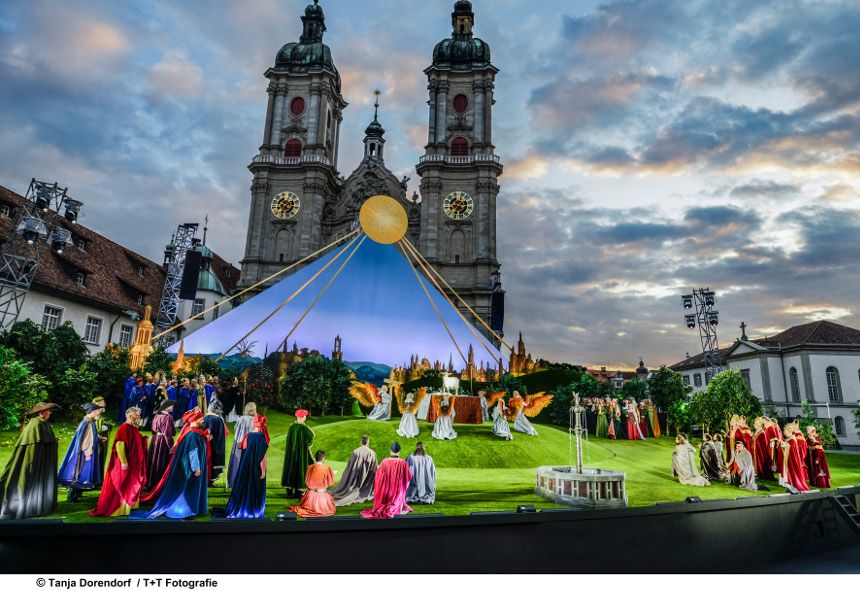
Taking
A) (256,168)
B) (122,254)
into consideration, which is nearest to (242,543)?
(122,254)

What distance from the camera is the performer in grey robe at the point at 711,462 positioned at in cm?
1265

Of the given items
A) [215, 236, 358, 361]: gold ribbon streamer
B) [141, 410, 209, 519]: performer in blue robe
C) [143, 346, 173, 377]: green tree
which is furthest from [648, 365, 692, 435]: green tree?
[143, 346, 173, 377]: green tree

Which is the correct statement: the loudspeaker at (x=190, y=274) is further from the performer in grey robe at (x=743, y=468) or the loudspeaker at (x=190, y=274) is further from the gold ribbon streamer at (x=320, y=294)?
the performer in grey robe at (x=743, y=468)

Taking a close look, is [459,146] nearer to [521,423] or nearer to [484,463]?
[521,423]

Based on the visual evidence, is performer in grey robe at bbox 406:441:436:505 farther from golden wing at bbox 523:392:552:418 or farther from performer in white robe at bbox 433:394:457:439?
golden wing at bbox 523:392:552:418

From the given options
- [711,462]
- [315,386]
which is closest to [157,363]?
[315,386]

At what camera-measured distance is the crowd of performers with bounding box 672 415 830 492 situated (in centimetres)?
1179

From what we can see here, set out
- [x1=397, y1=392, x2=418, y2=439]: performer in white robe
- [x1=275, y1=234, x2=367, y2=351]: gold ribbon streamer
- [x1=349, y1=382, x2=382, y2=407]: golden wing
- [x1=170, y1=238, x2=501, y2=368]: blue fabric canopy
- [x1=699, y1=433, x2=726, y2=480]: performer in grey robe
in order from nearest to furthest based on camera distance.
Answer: [x1=699, y1=433, x2=726, y2=480]: performer in grey robe → [x1=397, y1=392, x2=418, y2=439]: performer in white robe → [x1=349, y1=382, x2=382, y2=407]: golden wing → [x1=275, y1=234, x2=367, y2=351]: gold ribbon streamer → [x1=170, y1=238, x2=501, y2=368]: blue fabric canopy

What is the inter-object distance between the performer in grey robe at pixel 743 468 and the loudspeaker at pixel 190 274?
3054cm

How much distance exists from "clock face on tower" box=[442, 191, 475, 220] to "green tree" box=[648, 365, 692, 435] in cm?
2455

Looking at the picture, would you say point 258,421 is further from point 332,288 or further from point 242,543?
point 332,288

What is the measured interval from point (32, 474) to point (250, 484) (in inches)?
135

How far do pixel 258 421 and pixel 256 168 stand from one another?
40325 mm

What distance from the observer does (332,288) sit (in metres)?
20.1
